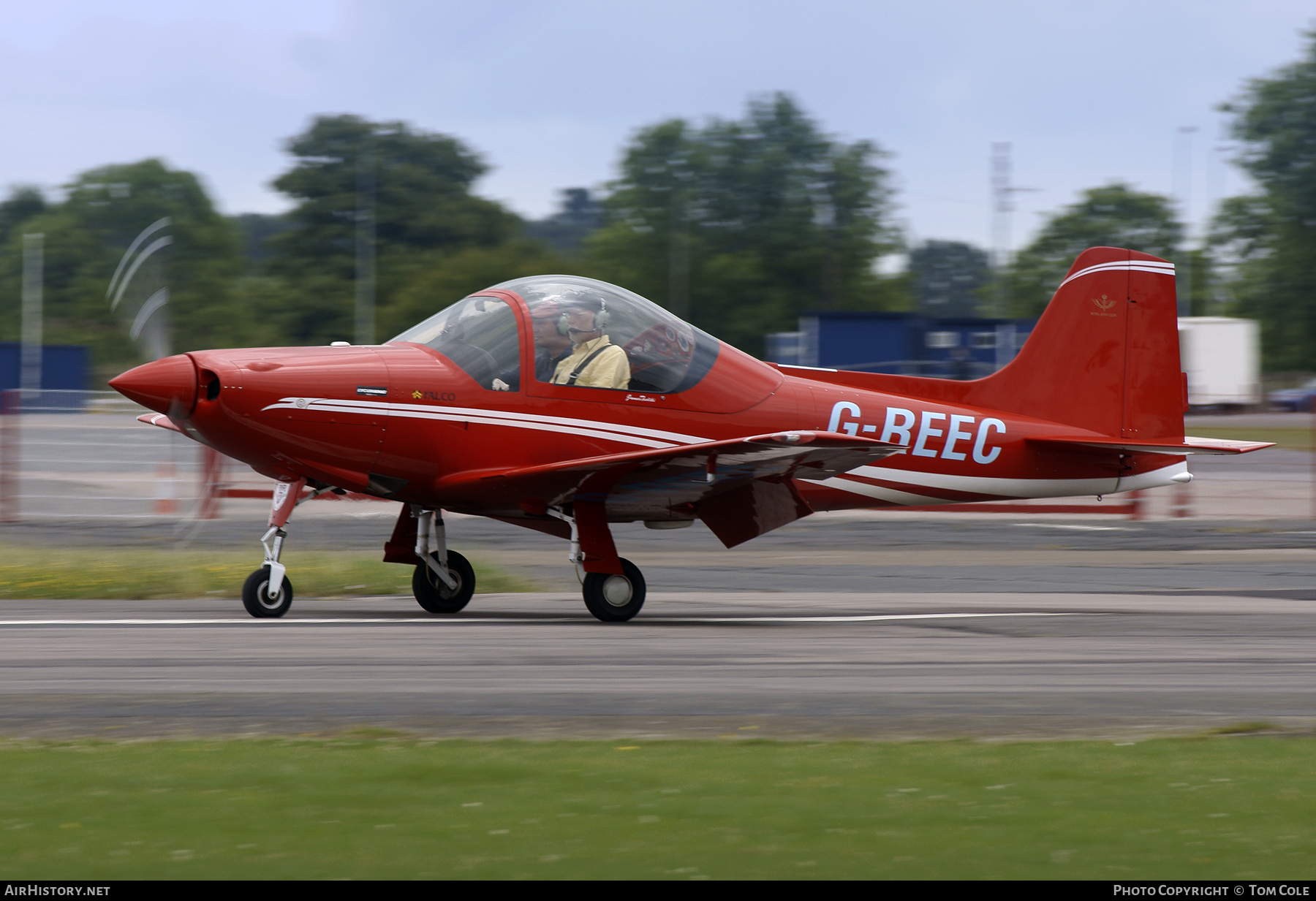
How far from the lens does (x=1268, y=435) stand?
4075 centimetres

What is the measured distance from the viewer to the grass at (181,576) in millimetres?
11180

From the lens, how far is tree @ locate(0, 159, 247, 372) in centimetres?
6888

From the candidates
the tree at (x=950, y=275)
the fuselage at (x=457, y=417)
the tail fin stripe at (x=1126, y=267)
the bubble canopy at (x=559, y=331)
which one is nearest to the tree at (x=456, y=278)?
the tree at (x=950, y=275)

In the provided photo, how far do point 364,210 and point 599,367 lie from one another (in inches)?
2505

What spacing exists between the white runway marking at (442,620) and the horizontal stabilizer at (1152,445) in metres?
1.74

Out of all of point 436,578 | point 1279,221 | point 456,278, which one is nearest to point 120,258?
point 456,278

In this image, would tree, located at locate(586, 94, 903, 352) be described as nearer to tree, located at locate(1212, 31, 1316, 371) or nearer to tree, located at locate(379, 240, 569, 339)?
tree, located at locate(379, 240, 569, 339)

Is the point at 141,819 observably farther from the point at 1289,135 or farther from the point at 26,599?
the point at 1289,135

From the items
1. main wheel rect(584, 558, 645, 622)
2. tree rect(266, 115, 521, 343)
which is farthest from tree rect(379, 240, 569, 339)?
main wheel rect(584, 558, 645, 622)

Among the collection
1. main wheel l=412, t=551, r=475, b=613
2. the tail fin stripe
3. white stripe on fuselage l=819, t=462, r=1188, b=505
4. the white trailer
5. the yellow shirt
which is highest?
the white trailer

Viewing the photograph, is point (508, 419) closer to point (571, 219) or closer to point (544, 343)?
point (544, 343)

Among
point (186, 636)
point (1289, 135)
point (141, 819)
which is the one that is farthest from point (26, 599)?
point (1289, 135)

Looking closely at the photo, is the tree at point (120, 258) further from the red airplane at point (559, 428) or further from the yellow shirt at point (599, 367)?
the yellow shirt at point (599, 367)

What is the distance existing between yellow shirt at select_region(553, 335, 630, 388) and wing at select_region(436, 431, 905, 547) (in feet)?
1.85
